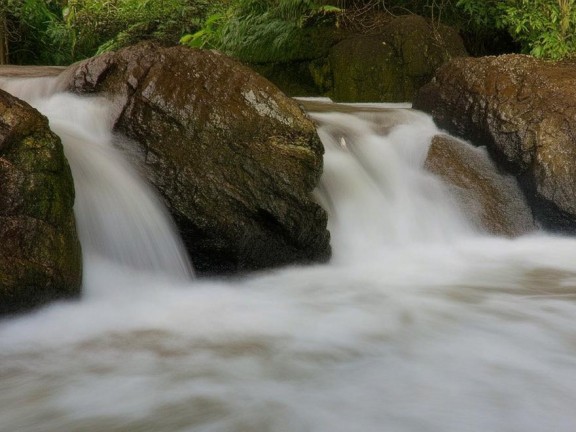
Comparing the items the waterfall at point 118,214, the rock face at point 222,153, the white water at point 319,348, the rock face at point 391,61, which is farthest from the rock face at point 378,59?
the waterfall at point 118,214

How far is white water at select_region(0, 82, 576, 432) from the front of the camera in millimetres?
2152

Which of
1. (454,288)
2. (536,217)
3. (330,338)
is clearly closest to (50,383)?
(330,338)

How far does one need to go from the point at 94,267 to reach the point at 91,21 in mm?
11968

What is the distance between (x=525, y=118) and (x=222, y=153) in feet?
10.2

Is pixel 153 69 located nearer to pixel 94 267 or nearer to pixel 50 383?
pixel 94 267

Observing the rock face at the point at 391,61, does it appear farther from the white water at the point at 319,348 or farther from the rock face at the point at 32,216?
the rock face at the point at 32,216

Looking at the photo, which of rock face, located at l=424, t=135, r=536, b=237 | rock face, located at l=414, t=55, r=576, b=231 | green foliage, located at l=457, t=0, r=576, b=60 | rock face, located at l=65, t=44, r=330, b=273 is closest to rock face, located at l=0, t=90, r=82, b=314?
rock face, located at l=65, t=44, r=330, b=273

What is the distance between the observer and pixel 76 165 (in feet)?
12.4

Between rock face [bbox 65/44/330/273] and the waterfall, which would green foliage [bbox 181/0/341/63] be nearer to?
rock face [bbox 65/44/330/273]

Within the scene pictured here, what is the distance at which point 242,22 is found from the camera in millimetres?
9852

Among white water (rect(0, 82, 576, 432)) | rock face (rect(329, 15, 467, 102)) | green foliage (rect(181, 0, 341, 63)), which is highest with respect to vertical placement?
green foliage (rect(181, 0, 341, 63))

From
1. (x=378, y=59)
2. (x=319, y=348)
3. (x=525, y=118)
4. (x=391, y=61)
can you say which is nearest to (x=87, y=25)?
(x=378, y=59)

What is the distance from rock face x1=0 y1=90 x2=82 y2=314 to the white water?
0.15 meters

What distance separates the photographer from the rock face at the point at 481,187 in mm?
5309
